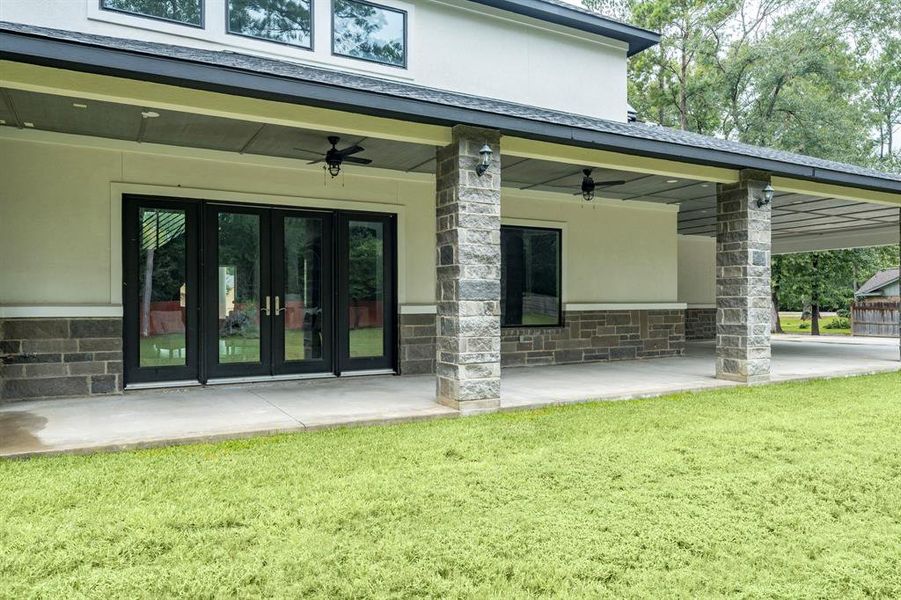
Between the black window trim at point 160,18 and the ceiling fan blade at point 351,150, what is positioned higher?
the black window trim at point 160,18

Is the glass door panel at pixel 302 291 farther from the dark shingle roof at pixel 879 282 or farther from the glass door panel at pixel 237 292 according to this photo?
the dark shingle roof at pixel 879 282

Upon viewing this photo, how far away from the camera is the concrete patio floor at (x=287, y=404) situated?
5043 mm

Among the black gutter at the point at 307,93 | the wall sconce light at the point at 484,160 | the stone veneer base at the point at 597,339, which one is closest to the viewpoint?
the black gutter at the point at 307,93

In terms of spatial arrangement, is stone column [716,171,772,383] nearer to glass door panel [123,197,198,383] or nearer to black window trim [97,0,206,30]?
glass door panel [123,197,198,383]

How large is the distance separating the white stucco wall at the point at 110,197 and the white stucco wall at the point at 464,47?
1.68m

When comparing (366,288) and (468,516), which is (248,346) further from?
(468,516)

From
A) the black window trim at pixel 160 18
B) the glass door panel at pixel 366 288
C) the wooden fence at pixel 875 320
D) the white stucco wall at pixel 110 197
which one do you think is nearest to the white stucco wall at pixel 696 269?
the wooden fence at pixel 875 320

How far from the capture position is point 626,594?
2600mm

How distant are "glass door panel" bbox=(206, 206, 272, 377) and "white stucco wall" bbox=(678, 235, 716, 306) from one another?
11.7 metres

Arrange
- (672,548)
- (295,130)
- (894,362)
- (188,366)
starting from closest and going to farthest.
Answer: (672,548) < (295,130) < (188,366) < (894,362)

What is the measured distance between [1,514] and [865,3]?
2789 cm

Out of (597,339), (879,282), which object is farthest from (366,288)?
(879,282)

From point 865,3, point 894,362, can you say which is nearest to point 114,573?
point 894,362

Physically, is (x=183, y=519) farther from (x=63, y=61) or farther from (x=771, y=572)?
(x=63, y=61)
